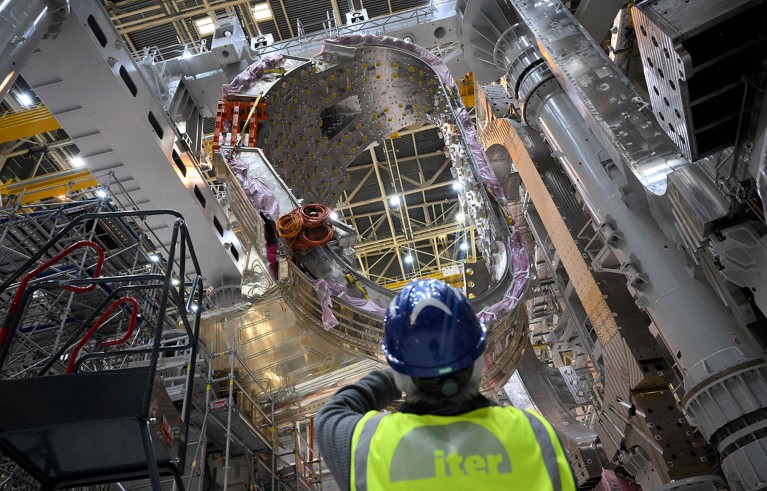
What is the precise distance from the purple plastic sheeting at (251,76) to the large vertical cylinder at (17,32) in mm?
2364

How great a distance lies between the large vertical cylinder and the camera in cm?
562

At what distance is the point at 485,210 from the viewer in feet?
23.7

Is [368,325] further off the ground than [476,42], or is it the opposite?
[476,42]

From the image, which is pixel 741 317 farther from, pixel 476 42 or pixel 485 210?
pixel 476 42

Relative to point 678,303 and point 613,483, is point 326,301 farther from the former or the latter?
point 613,483

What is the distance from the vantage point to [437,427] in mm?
1604

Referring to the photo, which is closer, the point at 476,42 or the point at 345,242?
the point at 345,242

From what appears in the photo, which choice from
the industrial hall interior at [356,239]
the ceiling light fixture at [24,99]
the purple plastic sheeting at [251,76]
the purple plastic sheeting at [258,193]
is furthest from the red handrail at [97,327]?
the ceiling light fixture at [24,99]

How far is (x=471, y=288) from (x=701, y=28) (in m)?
6.19

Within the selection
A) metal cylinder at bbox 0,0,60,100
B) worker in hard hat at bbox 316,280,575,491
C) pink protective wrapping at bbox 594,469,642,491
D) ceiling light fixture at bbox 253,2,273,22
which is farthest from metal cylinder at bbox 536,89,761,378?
ceiling light fixture at bbox 253,2,273,22

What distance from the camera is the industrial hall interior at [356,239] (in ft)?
12.1

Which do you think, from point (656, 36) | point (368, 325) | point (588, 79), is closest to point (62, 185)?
point (368, 325)

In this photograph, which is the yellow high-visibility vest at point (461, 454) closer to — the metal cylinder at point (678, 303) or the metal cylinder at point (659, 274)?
the metal cylinder at point (678, 303)

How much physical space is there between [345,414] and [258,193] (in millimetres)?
5034
